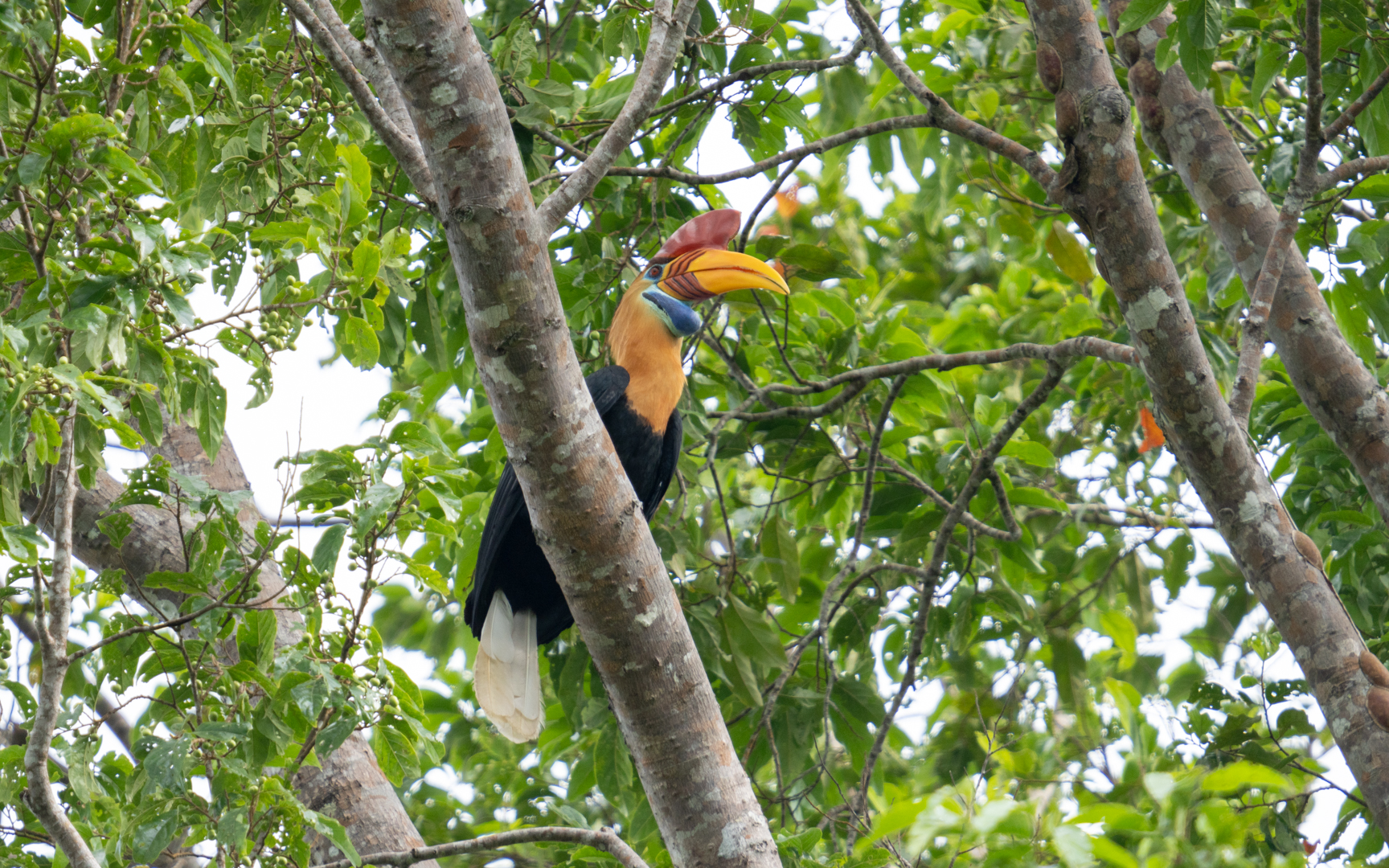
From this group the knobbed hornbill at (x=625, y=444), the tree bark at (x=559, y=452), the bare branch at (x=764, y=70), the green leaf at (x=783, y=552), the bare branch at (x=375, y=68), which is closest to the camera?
the tree bark at (x=559, y=452)

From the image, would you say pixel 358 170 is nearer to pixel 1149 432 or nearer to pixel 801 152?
pixel 801 152

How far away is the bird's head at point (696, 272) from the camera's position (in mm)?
3408

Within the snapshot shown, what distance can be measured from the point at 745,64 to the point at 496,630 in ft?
6.32

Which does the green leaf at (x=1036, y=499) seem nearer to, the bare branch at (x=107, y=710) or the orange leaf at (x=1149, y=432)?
the orange leaf at (x=1149, y=432)

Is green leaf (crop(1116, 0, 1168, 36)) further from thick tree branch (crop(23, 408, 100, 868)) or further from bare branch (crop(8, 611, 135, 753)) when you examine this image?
bare branch (crop(8, 611, 135, 753))

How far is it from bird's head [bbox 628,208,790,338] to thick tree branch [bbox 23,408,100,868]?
188 cm

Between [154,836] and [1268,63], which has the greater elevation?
[1268,63]

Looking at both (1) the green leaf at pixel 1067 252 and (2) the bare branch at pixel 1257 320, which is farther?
(1) the green leaf at pixel 1067 252

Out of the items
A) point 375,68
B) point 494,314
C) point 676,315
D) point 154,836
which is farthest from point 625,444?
point 154,836

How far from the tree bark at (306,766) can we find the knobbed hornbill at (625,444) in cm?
45

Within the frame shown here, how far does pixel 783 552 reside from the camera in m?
3.76

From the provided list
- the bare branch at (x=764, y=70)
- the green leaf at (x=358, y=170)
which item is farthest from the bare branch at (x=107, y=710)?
the bare branch at (x=764, y=70)

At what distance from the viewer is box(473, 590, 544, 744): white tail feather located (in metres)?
3.41

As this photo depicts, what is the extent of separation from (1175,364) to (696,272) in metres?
1.56
